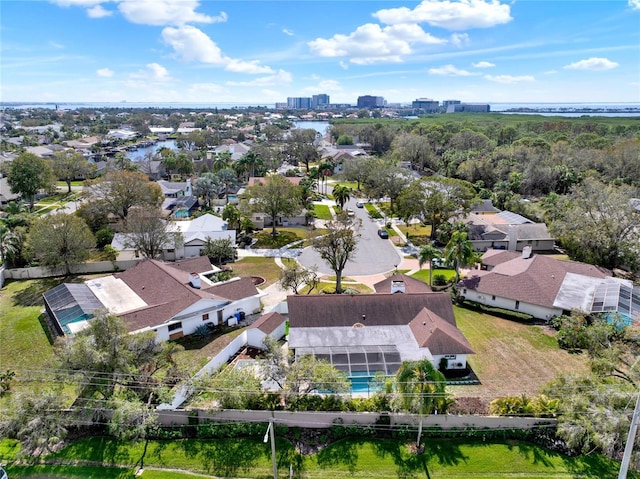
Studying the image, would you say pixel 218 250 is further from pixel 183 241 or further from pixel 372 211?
pixel 372 211

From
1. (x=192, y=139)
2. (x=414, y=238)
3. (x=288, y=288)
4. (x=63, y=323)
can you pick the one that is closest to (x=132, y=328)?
(x=63, y=323)

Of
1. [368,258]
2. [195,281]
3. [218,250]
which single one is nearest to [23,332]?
[195,281]

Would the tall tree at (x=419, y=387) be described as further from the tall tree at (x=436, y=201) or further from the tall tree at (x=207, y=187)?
the tall tree at (x=207, y=187)

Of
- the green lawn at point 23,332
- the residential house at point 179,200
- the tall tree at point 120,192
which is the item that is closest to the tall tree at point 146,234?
the green lawn at point 23,332

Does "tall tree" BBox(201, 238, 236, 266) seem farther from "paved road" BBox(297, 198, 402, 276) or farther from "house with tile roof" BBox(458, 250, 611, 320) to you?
"house with tile roof" BBox(458, 250, 611, 320)

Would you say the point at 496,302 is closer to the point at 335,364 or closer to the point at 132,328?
the point at 335,364

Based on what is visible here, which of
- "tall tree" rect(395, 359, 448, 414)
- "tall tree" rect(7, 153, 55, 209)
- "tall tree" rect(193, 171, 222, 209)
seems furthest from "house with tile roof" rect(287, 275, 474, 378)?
"tall tree" rect(7, 153, 55, 209)
